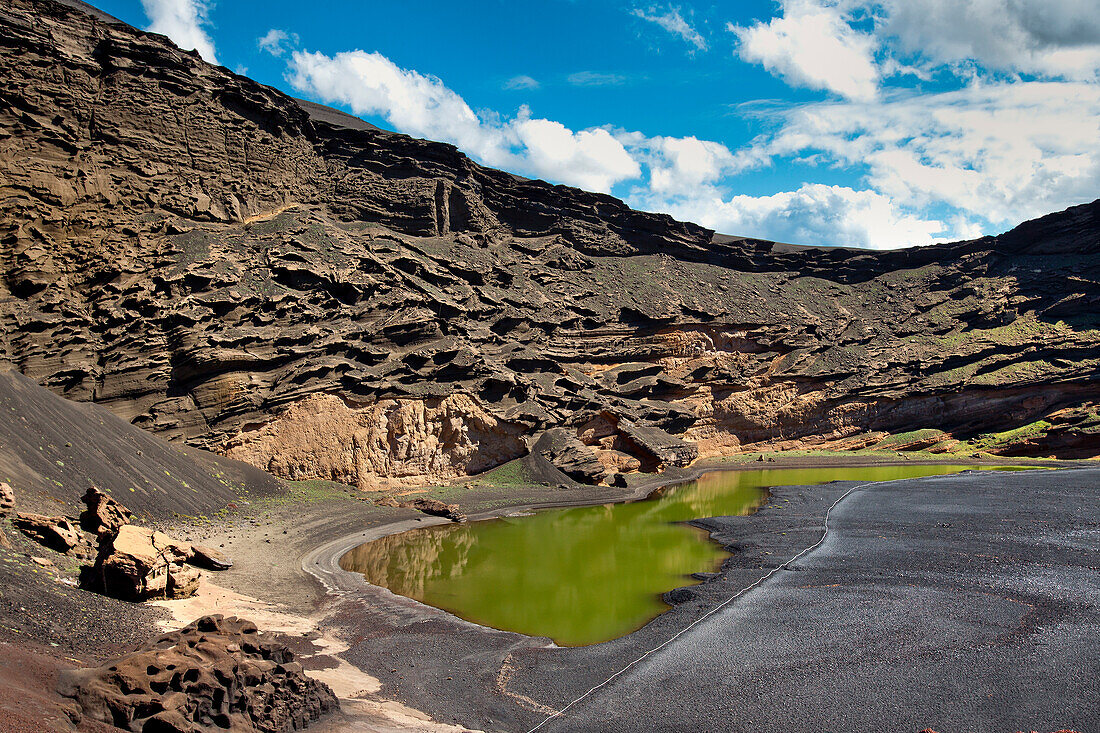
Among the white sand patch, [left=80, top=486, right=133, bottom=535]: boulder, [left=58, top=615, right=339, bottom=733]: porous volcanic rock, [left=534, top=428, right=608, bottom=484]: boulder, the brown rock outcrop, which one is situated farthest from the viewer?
[left=534, top=428, right=608, bottom=484]: boulder

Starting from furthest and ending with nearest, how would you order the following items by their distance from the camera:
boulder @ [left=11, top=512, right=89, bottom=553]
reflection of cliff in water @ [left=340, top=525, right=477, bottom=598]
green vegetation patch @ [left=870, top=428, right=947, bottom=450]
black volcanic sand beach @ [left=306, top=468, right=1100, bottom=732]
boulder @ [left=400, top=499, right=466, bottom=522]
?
green vegetation patch @ [left=870, top=428, right=947, bottom=450]
boulder @ [left=400, top=499, right=466, bottom=522]
reflection of cliff in water @ [left=340, top=525, right=477, bottom=598]
boulder @ [left=11, top=512, right=89, bottom=553]
black volcanic sand beach @ [left=306, top=468, right=1100, bottom=732]

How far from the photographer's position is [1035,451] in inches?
2014

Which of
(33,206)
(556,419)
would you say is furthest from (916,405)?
(33,206)

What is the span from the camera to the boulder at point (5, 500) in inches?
570

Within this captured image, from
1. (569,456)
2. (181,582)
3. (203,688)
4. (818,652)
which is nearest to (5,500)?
(181,582)

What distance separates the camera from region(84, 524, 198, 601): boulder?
1347cm

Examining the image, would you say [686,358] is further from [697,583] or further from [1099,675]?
[1099,675]

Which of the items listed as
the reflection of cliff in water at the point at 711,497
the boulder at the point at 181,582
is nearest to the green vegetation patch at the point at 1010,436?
the reflection of cliff in water at the point at 711,497

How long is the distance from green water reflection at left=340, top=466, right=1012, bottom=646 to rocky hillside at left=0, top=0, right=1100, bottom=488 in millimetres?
8329

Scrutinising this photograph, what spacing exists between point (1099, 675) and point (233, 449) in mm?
32369

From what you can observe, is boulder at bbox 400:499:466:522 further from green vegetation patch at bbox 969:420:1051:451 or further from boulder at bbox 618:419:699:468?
green vegetation patch at bbox 969:420:1051:451

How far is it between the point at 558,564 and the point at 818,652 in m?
11.9

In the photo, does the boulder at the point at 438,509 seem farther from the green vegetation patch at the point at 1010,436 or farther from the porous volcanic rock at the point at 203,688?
the green vegetation patch at the point at 1010,436

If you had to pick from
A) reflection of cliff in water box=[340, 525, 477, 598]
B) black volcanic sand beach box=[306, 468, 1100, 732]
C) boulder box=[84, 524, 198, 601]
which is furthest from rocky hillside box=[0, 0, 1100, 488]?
boulder box=[84, 524, 198, 601]
